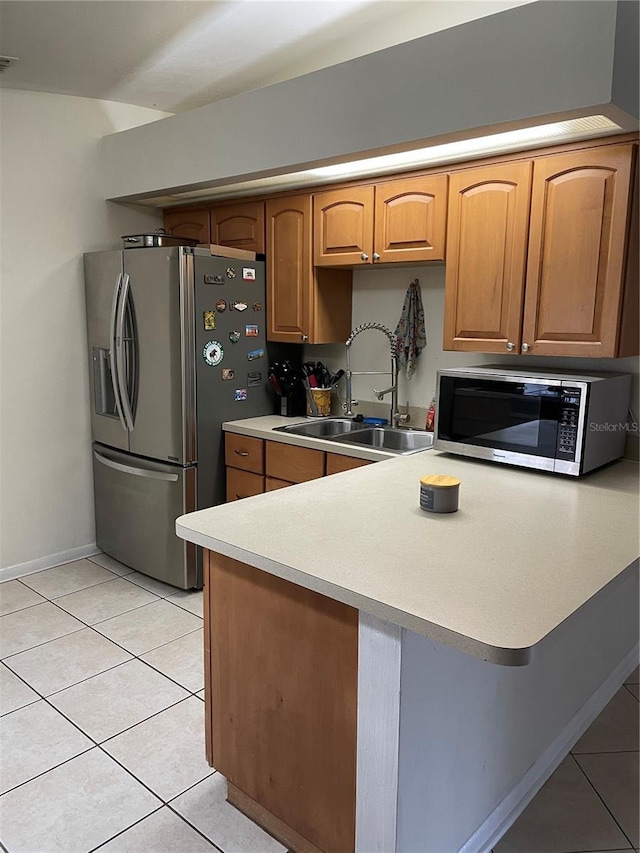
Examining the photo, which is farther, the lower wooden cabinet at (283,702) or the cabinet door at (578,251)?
the cabinet door at (578,251)

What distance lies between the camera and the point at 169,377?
3170 millimetres

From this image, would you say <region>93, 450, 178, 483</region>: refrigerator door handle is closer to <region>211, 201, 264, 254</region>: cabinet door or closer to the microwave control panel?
<region>211, 201, 264, 254</region>: cabinet door

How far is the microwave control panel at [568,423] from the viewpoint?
7.06ft

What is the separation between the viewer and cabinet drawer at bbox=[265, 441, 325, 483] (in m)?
3.02

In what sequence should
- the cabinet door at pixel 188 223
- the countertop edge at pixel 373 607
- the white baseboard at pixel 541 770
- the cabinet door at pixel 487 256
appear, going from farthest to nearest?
the cabinet door at pixel 188 223 → the cabinet door at pixel 487 256 → the white baseboard at pixel 541 770 → the countertop edge at pixel 373 607

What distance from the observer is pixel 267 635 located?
1.66 m

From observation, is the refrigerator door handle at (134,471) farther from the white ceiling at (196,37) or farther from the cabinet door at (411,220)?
the white ceiling at (196,37)

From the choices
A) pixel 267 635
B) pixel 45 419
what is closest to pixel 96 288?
pixel 45 419

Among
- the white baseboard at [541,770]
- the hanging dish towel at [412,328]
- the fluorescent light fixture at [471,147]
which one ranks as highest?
the fluorescent light fixture at [471,147]

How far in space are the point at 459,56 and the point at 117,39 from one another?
153cm

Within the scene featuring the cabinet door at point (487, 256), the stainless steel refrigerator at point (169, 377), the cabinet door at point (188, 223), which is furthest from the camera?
the cabinet door at point (188, 223)

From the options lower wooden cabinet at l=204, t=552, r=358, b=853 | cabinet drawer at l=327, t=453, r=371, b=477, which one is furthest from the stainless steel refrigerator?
lower wooden cabinet at l=204, t=552, r=358, b=853

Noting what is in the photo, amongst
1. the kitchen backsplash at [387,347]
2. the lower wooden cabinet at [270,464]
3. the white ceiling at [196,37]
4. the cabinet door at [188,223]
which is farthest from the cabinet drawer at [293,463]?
the white ceiling at [196,37]

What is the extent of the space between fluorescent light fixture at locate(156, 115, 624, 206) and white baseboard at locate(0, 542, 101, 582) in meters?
2.11
